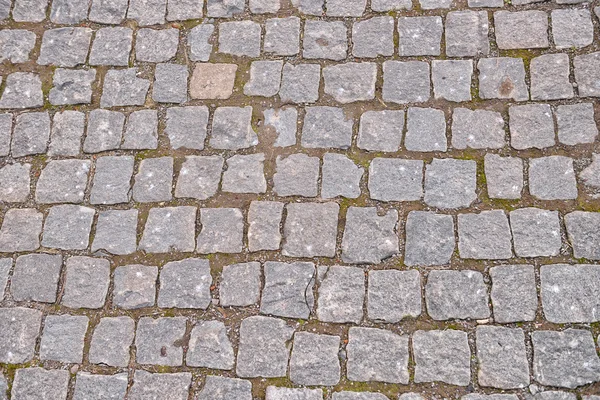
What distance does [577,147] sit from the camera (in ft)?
12.5

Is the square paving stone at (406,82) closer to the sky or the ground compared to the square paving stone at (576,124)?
closer to the sky

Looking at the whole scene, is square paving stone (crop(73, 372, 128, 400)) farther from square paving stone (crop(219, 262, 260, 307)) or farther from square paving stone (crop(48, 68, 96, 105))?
square paving stone (crop(48, 68, 96, 105))

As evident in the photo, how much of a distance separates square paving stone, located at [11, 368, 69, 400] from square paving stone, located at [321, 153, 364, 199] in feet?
6.23

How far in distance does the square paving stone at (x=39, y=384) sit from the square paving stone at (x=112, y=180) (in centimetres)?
108

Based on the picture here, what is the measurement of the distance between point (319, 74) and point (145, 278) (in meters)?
1.78

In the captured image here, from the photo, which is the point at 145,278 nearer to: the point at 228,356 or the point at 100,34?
the point at 228,356

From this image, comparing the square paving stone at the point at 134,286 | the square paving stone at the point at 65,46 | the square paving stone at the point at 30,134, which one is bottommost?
the square paving stone at the point at 134,286

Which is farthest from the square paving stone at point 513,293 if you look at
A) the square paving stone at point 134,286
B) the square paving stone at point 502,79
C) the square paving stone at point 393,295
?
the square paving stone at point 134,286

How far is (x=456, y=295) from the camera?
11.6 ft

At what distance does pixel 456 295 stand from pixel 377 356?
0.58 metres

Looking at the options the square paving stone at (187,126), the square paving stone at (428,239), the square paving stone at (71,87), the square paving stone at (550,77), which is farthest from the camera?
the square paving stone at (71,87)

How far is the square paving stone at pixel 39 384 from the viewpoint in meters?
3.56

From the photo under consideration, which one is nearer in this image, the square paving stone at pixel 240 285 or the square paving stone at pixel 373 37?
the square paving stone at pixel 240 285

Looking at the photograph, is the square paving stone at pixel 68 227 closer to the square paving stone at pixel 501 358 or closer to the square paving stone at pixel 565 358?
the square paving stone at pixel 501 358
